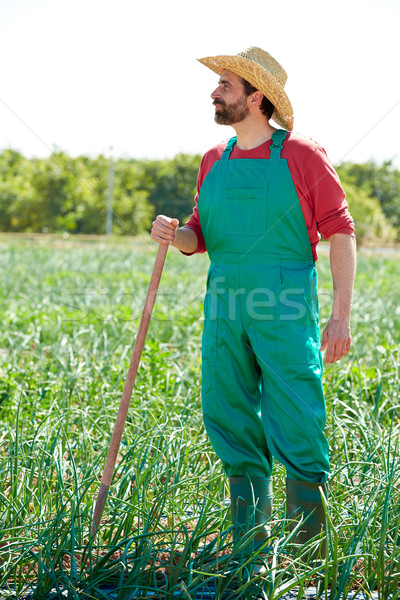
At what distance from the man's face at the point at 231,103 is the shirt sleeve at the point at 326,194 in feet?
0.97

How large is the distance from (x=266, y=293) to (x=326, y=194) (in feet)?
1.24

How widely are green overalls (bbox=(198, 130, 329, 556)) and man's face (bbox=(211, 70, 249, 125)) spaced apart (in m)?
0.12

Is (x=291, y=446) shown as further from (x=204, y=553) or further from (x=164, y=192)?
(x=164, y=192)

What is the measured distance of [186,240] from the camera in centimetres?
233

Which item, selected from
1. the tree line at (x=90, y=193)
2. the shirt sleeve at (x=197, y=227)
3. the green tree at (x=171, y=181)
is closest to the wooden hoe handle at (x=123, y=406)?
the shirt sleeve at (x=197, y=227)

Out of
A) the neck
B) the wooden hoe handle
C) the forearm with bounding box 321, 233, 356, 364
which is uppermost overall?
the neck

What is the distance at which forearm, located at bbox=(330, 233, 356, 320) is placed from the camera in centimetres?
209

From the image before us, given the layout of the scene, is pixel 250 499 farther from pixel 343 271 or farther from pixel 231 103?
pixel 231 103

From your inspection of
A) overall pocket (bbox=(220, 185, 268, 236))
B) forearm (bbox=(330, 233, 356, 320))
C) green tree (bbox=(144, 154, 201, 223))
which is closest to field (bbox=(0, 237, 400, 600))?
forearm (bbox=(330, 233, 356, 320))

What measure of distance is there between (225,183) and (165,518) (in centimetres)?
121

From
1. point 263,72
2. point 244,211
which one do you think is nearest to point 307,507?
point 244,211

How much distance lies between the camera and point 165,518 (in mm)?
2320

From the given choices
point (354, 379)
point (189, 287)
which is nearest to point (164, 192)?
point (189, 287)

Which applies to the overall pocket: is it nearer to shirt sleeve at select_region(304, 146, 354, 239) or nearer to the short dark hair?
shirt sleeve at select_region(304, 146, 354, 239)
